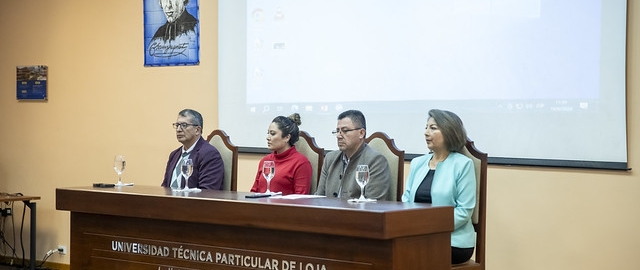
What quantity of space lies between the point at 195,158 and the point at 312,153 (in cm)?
71

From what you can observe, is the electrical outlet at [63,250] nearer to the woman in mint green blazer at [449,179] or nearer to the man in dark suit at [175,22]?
the man in dark suit at [175,22]

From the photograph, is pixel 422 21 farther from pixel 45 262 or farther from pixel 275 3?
pixel 45 262

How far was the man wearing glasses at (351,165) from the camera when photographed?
394cm

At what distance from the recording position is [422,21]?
4.74 meters

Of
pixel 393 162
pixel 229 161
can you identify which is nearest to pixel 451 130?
pixel 393 162

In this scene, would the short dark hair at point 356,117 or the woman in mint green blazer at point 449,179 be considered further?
the short dark hair at point 356,117

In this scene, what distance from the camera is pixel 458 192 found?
3.69 m

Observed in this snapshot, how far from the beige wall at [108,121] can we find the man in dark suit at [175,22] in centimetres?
12

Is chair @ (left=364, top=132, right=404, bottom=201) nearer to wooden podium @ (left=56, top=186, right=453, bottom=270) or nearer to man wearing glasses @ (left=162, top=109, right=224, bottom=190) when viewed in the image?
wooden podium @ (left=56, top=186, right=453, bottom=270)

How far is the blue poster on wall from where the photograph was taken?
582 centimetres

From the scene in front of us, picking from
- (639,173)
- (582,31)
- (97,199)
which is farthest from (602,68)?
(97,199)

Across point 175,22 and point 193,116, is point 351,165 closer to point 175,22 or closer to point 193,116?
point 193,116

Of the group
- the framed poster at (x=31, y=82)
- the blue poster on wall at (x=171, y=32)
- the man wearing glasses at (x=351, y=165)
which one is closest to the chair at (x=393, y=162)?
the man wearing glasses at (x=351, y=165)

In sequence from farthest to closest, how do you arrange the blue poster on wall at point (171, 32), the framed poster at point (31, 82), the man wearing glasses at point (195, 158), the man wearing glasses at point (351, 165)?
the framed poster at point (31, 82) → the blue poster on wall at point (171, 32) → the man wearing glasses at point (195, 158) → the man wearing glasses at point (351, 165)
